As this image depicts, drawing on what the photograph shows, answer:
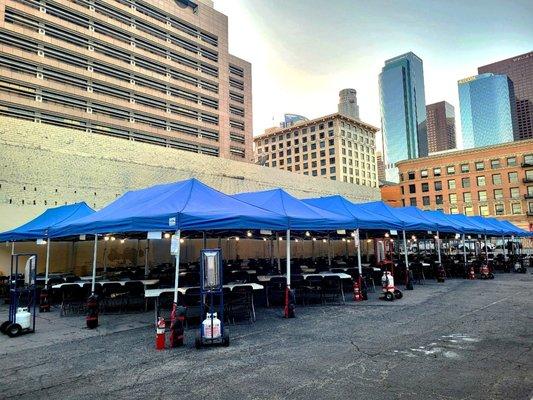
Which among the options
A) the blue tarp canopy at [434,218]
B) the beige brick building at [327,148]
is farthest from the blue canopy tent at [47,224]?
the beige brick building at [327,148]

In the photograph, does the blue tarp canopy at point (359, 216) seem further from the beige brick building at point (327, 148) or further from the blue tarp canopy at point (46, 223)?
the beige brick building at point (327, 148)

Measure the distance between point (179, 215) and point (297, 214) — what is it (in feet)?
12.4

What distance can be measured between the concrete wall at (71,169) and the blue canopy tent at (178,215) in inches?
320

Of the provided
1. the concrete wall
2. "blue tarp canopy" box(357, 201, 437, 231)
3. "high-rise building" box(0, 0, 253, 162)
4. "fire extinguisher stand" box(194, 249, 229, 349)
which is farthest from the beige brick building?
"fire extinguisher stand" box(194, 249, 229, 349)

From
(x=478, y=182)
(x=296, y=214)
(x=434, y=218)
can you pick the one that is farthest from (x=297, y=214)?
(x=478, y=182)

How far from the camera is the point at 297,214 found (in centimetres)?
1156

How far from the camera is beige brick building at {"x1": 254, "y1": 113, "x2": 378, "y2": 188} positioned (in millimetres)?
114688

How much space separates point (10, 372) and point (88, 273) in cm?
1448

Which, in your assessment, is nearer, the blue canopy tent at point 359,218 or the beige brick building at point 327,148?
the blue canopy tent at point 359,218

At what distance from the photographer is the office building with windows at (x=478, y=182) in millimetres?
67938

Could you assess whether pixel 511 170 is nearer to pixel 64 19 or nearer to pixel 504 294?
pixel 504 294

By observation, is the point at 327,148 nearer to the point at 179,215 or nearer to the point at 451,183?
the point at 451,183

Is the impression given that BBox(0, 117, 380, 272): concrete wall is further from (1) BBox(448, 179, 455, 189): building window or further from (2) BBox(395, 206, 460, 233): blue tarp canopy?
(1) BBox(448, 179, 455, 189): building window

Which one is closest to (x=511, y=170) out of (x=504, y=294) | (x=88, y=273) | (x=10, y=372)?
(x=504, y=294)
